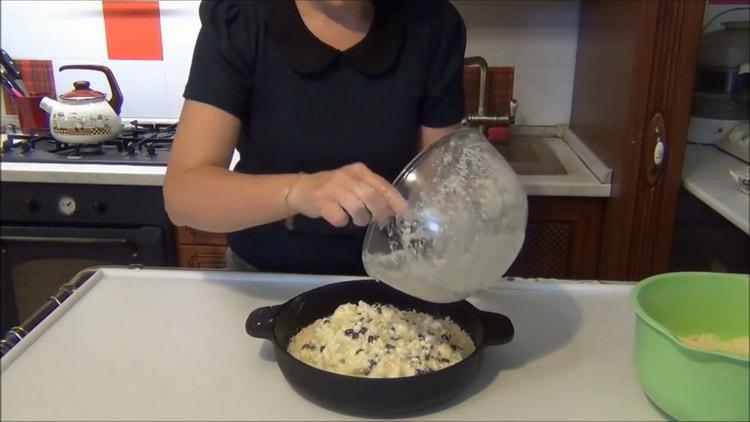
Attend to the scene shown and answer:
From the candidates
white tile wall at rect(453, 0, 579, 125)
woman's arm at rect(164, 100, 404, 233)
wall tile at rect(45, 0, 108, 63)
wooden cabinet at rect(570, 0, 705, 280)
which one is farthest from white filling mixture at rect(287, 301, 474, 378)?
white tile wall at rect(453, 0, 579, 125)

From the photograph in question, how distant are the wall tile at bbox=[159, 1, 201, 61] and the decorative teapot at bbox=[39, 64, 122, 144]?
124 mm

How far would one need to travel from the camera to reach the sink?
1608 millimetres

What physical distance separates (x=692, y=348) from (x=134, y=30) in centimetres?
114

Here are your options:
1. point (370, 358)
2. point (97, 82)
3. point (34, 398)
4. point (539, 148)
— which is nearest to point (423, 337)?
point (370, 358)

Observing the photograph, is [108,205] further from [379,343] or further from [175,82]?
[379,343]

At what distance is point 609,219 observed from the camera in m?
1.52

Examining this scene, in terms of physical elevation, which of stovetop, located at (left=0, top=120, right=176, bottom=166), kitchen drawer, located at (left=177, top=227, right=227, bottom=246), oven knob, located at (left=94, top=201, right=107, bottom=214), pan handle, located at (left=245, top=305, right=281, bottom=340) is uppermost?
stovetop, located at (left=0, top=120, right=176, bottom=166)

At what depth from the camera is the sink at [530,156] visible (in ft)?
5.28

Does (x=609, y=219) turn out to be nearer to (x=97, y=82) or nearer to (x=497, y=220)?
(x=497, y=220)

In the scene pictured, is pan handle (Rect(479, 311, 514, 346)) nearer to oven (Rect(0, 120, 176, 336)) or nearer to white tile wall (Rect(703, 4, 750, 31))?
white tile wall (Rect(703, 4, 750, 31))

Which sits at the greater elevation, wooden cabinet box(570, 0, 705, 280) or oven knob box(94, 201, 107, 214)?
wooden cabinet box(570, 0, 705, 280)

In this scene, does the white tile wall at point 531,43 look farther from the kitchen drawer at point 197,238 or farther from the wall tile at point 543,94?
the kitchen drawer at point 197,238

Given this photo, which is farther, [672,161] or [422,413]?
[672,161]

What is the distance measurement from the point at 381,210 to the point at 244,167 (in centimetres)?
41
